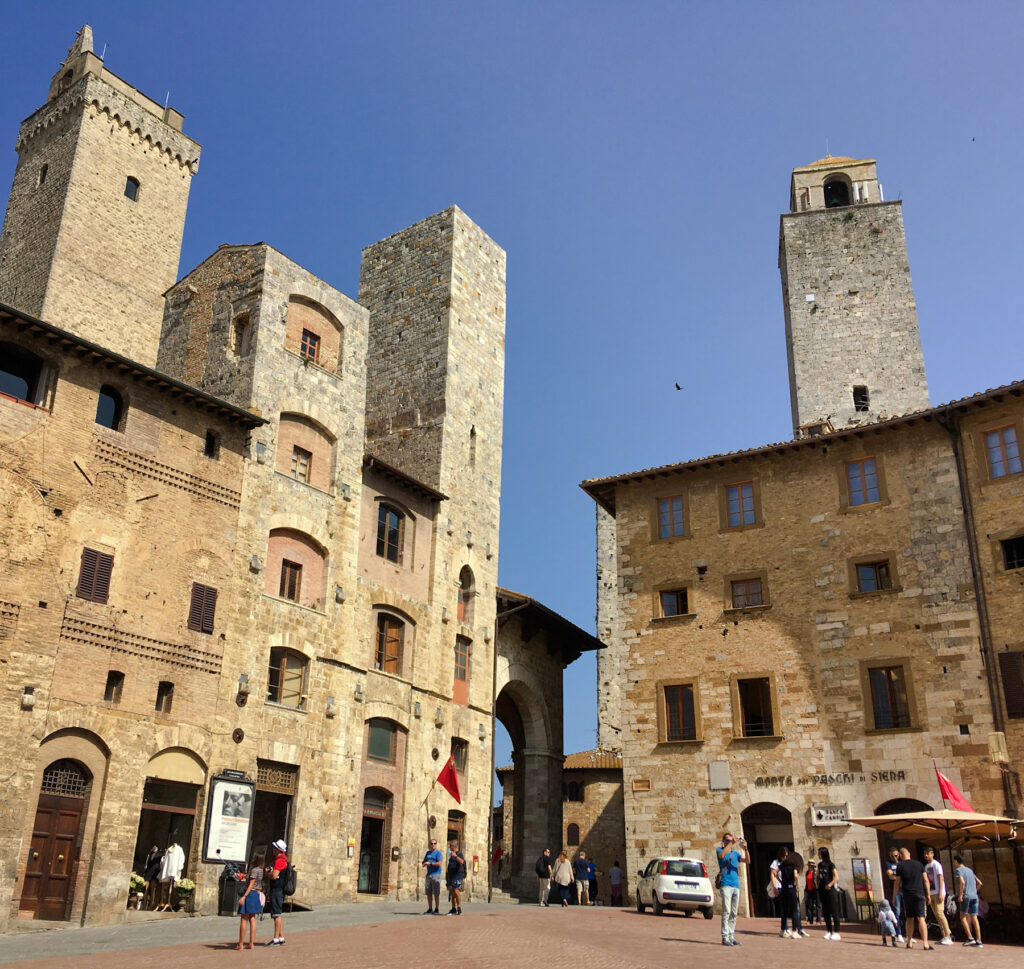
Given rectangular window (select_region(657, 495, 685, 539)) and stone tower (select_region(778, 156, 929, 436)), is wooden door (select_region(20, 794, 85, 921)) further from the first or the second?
stone tower (select_region(778, 156, 929, 436))

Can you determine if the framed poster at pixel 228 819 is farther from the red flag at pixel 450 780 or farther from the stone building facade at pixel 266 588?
the red flag at pixel 450 780

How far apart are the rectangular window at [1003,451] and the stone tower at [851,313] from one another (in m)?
15.8

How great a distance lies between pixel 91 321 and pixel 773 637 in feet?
95.6

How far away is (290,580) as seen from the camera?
24234mm

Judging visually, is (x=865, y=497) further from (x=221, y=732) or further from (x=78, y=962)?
(x=78, y=962)

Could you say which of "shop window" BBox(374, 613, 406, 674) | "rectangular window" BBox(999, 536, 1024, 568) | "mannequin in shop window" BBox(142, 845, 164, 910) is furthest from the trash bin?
"rectangular window" BBox(999, 536, 1024, 568)

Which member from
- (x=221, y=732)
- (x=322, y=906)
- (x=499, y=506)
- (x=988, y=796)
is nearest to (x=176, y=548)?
(x=221, y=732)

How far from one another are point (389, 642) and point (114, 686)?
8.66 m

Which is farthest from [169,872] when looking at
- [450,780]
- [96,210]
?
[96,210]

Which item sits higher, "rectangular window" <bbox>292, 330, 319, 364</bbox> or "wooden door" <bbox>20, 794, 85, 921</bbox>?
"rectangular window" <bbox>292, 330, 319, 364</bbox>

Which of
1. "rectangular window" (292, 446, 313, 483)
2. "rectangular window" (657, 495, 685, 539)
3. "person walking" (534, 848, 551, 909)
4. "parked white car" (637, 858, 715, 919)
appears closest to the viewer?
"parked white car" (637, 858, 715, 919)

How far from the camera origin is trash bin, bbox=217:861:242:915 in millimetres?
19513

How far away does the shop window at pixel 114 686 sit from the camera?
19484mm

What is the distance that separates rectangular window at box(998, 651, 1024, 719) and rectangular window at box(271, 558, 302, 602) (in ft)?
54.4
